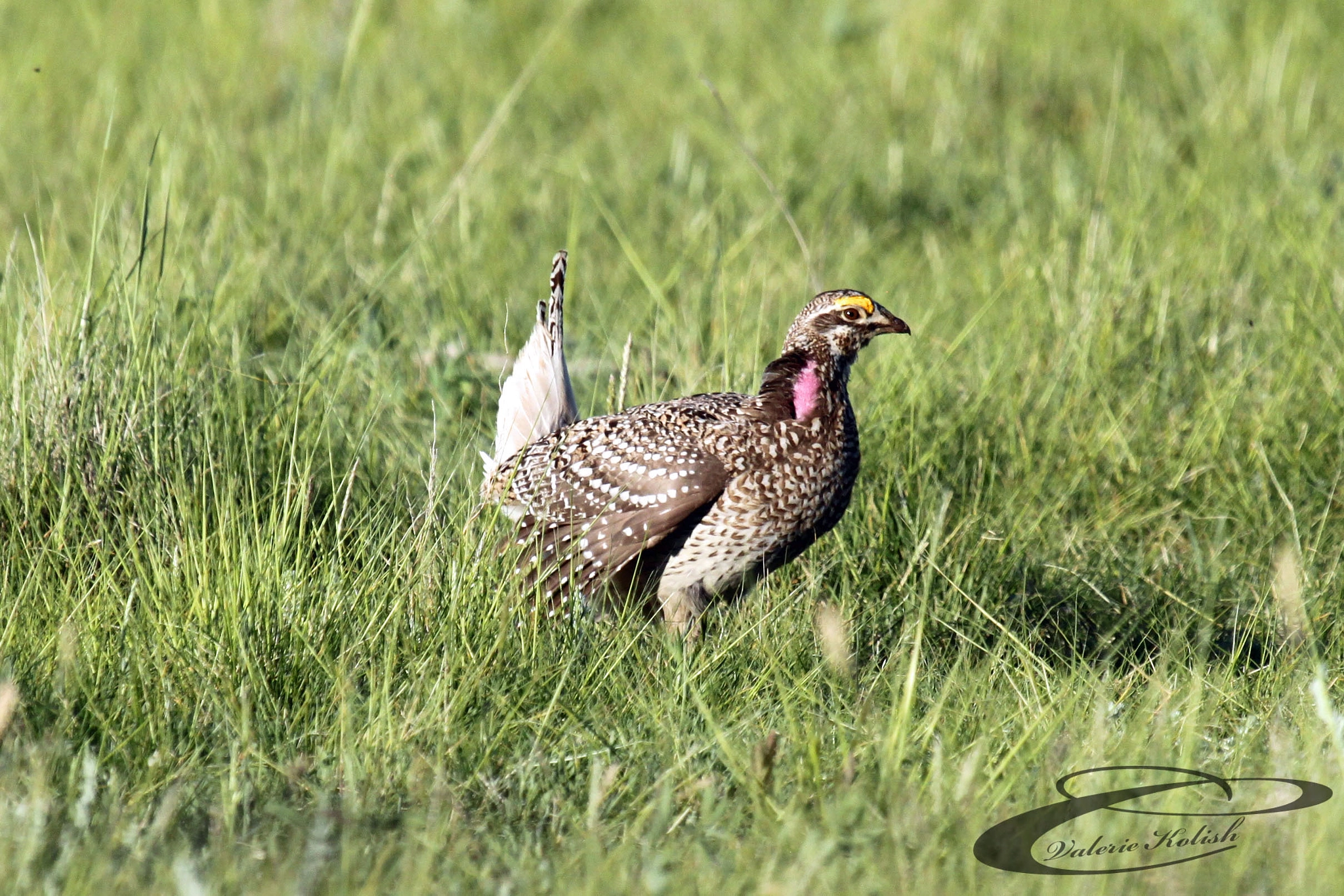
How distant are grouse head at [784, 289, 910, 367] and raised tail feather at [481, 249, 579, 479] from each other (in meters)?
0.88

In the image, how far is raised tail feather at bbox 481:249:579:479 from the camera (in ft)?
16.1

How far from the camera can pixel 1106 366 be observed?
5.34 metres

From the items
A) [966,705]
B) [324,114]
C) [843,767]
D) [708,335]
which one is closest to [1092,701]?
[966,705]

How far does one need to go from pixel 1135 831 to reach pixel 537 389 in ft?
8.94

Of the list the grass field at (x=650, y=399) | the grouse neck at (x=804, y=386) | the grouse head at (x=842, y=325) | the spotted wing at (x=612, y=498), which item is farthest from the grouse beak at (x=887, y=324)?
the spotted wing at (x=612, y=498)

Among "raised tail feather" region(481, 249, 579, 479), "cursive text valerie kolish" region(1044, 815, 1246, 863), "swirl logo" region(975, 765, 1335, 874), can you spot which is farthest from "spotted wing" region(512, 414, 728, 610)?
"cursive text valerie kolish" region(1044, 815, 1246, 863)

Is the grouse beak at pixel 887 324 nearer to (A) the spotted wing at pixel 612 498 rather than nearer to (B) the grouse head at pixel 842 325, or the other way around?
(B) the grouse head at pixel 842 325

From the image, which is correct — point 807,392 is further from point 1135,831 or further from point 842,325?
point 1135,831

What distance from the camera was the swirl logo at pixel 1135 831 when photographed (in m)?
2.74

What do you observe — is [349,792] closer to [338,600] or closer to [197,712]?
[197,712]

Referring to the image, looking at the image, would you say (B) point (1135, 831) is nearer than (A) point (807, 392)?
Yes

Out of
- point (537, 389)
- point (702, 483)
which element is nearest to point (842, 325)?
point (702, 483)

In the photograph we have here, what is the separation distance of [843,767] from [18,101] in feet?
21.5

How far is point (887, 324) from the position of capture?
14.8ft
